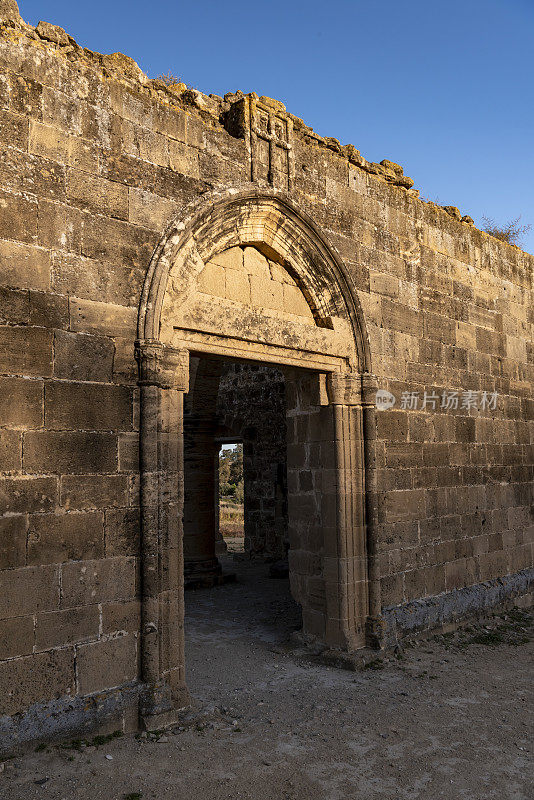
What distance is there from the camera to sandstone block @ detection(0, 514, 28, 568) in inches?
127

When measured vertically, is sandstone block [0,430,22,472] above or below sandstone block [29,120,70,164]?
below

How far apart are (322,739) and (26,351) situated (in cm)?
285

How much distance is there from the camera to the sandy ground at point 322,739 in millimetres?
3016

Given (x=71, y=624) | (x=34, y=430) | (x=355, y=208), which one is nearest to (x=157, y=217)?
(x=34, y=430)

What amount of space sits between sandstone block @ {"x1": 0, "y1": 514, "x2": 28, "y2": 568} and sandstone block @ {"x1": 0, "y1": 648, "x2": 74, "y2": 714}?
0.51m

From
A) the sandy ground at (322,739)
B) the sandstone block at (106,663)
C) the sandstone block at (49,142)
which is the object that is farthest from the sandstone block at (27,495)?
the sandstone block at (49,142)

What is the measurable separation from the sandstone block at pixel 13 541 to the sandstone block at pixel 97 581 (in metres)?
0.27

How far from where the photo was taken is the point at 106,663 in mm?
3535

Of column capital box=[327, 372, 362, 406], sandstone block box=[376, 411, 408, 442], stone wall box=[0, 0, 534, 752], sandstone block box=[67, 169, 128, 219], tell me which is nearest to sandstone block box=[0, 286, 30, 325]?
stone wall box=[0, 0, 534, 752]

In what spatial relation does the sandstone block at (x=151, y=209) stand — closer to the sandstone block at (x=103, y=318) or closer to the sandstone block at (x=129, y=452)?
the sandstone block at (x=103, y=318)

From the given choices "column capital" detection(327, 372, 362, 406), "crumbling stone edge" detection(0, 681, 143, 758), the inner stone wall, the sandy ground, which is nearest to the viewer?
the sandy ground

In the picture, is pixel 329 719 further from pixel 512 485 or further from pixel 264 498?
pixel 264 498

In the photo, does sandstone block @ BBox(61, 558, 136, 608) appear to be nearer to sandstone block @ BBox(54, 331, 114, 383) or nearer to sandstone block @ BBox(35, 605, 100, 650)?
sandstone block @ BBox(35, 605, 100, 650)

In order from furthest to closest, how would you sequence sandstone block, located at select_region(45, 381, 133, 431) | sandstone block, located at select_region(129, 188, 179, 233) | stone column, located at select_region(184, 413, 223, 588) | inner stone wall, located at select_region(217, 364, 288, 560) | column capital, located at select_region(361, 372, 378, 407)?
inner stone wall, located at select_region(217, 364, 288, 560) → stone column, located at select_region(184, 413, 223, 588) → column capital, located at select_region(361, 372, 378, 407) → sandstone block, located at select_region(129, 188, 179, 233) → sandstone block, located at select_region(45, 381, 133, 431)
